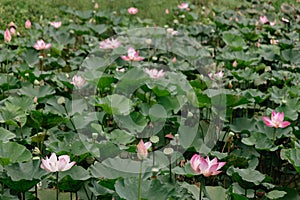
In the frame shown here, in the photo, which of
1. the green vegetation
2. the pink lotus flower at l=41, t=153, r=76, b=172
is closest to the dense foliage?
the pink lotus flower at l=41, t=153, r=76, b=172

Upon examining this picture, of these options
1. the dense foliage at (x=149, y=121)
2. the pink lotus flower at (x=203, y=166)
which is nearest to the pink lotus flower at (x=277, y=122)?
the dense foliage at (x=149, y=121)

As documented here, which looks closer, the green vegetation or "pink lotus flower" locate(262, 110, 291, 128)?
"pink lotus flower" locate(262, 110, 291, 128)

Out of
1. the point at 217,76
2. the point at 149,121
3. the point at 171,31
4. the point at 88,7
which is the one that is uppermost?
the point at 88,7

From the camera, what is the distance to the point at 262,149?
6.82 ft

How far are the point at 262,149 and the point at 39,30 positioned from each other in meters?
2.24

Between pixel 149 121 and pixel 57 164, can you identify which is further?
pixel 149 121

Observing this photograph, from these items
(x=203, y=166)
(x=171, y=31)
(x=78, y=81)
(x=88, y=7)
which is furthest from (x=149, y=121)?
(x=88, y=7)

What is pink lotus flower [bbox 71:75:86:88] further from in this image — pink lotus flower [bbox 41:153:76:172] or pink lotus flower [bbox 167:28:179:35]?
pink lotus flower [bbox 167:28:179:35]

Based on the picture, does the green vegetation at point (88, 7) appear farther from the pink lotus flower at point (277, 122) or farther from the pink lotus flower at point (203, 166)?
the pink lotus flower at point (203, 166)

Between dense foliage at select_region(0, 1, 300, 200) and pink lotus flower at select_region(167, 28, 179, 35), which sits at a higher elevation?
pink lotus flower at select_region(167, 28, 179, 35)

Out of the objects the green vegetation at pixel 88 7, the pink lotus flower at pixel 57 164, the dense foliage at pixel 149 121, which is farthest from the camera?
the green vegetation at pixel 88 7

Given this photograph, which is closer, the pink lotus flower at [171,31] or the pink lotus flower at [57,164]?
the pink lotus flower at [57,164]

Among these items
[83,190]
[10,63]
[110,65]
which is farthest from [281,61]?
[83,190]

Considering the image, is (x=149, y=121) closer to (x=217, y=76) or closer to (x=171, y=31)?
(x=217, y=76)
